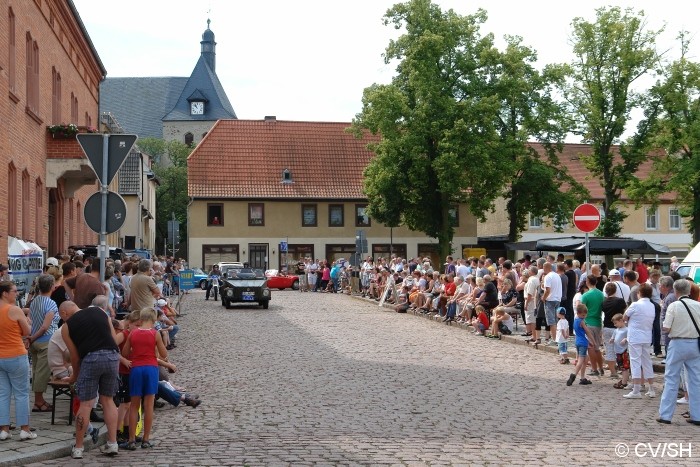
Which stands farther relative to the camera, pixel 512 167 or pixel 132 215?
pixel 132 215

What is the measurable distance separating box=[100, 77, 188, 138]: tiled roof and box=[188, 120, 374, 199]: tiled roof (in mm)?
50735

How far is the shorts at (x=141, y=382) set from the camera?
978cm

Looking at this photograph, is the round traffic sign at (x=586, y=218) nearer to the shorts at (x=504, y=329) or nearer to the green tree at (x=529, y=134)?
the shorts at (x=504, y=329)

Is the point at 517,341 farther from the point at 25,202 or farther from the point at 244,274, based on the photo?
the point at 244,274

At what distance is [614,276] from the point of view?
18.0 m

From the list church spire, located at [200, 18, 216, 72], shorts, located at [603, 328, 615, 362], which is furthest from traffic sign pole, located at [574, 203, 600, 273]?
church spire, located at [200, 18, 216, 72]

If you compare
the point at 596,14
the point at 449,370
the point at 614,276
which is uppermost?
the point at 596,14

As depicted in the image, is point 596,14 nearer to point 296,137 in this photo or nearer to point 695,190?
point 695,190

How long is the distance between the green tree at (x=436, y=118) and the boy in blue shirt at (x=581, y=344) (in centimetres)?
3360

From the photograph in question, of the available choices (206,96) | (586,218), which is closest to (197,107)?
(206,96)

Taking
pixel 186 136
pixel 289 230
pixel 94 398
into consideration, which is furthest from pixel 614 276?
pixel 186 136

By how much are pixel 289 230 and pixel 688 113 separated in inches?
1081

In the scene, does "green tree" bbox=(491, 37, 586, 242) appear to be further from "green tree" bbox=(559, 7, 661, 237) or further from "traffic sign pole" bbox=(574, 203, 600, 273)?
"traffic sign pole" bbox=(574, 203, 600, 273)

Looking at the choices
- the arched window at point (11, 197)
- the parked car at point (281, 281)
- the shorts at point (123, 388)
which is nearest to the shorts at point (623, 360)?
the shorts at point (123, 388)
